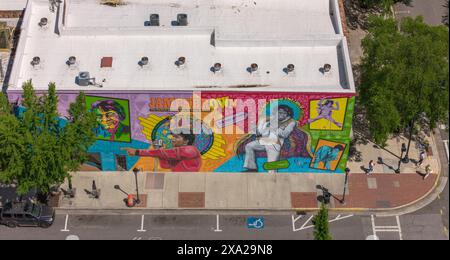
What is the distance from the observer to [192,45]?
66375mm

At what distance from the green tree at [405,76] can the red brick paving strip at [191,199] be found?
15.9 metres

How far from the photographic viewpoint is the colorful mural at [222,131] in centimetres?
6291

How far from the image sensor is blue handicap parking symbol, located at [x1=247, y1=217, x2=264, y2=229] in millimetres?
64812

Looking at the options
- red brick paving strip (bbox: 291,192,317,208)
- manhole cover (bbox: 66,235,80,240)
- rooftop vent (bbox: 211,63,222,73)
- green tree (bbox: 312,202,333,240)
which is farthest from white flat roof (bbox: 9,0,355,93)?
green tree (bbox: 312,202,333,240)

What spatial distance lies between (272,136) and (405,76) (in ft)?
39.8

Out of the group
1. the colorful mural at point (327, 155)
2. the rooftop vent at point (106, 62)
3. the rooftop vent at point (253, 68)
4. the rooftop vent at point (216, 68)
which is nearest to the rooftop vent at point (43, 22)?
the rooftop vent at point (106, 62)

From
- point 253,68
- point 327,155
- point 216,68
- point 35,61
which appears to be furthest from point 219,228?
point 35,61

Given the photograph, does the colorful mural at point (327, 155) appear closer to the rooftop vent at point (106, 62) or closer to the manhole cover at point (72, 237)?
the rooftop vent at point (106, 62)

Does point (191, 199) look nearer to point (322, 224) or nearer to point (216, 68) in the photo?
point (216, 68)

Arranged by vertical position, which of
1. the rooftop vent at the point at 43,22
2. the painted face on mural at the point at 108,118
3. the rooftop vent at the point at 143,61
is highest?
the rooftop vent at the point at 43,22

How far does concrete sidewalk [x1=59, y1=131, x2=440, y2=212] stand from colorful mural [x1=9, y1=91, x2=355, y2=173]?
0.87 meters

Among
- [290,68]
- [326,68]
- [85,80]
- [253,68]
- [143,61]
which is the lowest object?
[85,80]
